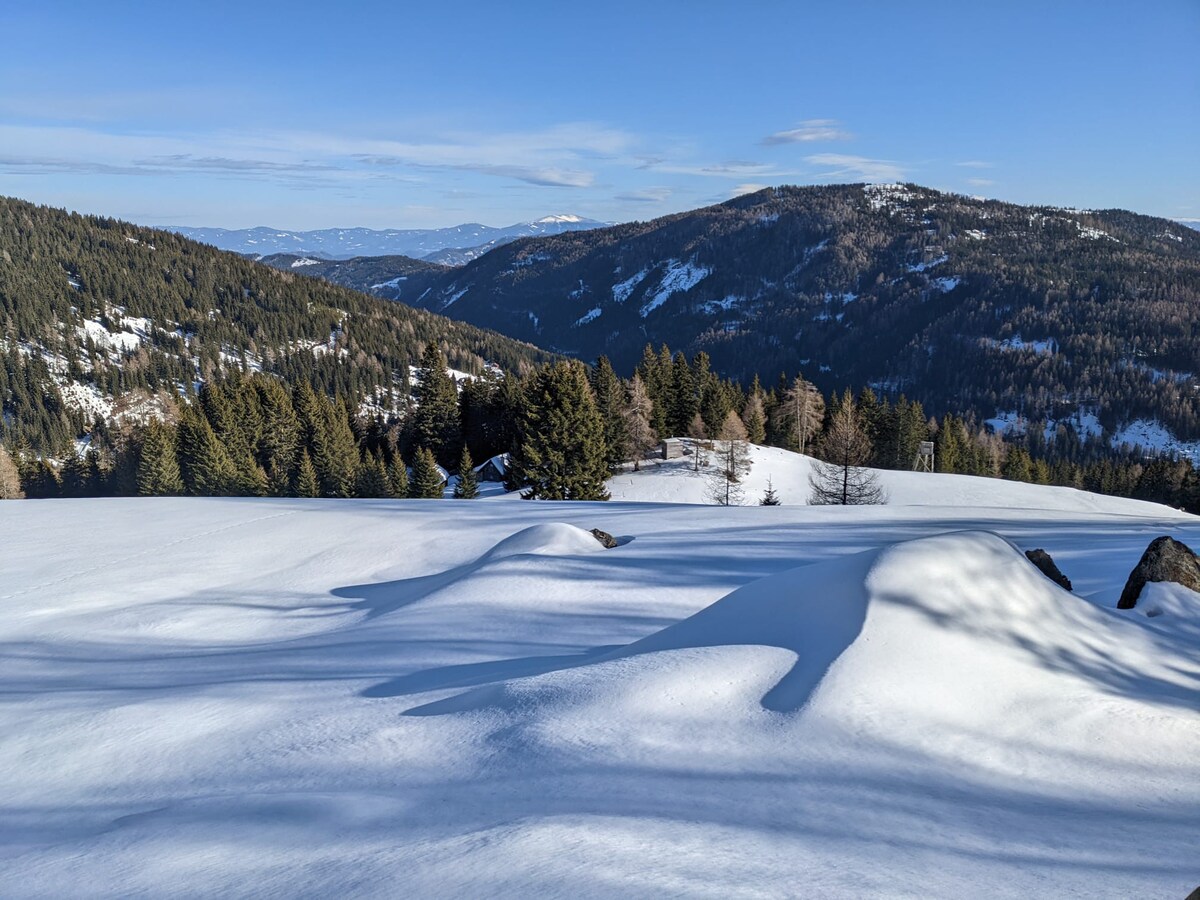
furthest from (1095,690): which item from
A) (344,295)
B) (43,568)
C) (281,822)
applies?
(344,295)

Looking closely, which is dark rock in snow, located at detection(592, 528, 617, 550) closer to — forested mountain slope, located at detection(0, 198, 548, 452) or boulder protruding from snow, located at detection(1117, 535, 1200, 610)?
boulder protruding from snow, located at detection(1117, 535, 1200, 610)

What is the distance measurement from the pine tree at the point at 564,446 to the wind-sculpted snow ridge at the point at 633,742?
86.8 ft

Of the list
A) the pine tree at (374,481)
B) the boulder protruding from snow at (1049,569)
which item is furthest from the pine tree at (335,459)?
the boulder protruding from snow at (1049,569)

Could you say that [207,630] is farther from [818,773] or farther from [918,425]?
[918,425]

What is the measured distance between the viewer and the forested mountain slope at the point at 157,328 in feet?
402

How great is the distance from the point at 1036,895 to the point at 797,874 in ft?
3.42

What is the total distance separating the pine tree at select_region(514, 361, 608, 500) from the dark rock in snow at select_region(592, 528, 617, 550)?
23.0 meters

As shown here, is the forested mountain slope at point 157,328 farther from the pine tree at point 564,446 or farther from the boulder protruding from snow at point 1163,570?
the boulder protruding from snow at point 1163,570

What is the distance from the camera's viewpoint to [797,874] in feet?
10.2

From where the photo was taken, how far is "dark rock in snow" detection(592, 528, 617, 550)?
11.9m

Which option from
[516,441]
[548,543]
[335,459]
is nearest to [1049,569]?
[548,543]

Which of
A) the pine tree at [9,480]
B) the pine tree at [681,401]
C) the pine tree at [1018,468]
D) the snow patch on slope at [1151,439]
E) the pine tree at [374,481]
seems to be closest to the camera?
the pine tree at [374,481]

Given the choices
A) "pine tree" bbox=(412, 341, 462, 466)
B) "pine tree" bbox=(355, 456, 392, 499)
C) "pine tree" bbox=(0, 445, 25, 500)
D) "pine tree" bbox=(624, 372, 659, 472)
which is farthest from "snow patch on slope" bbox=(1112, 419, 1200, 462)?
"pine tree" bbox=(0, 445, 25, 500)

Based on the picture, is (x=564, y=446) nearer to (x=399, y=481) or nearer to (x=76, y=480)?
(x=399, y=481)
